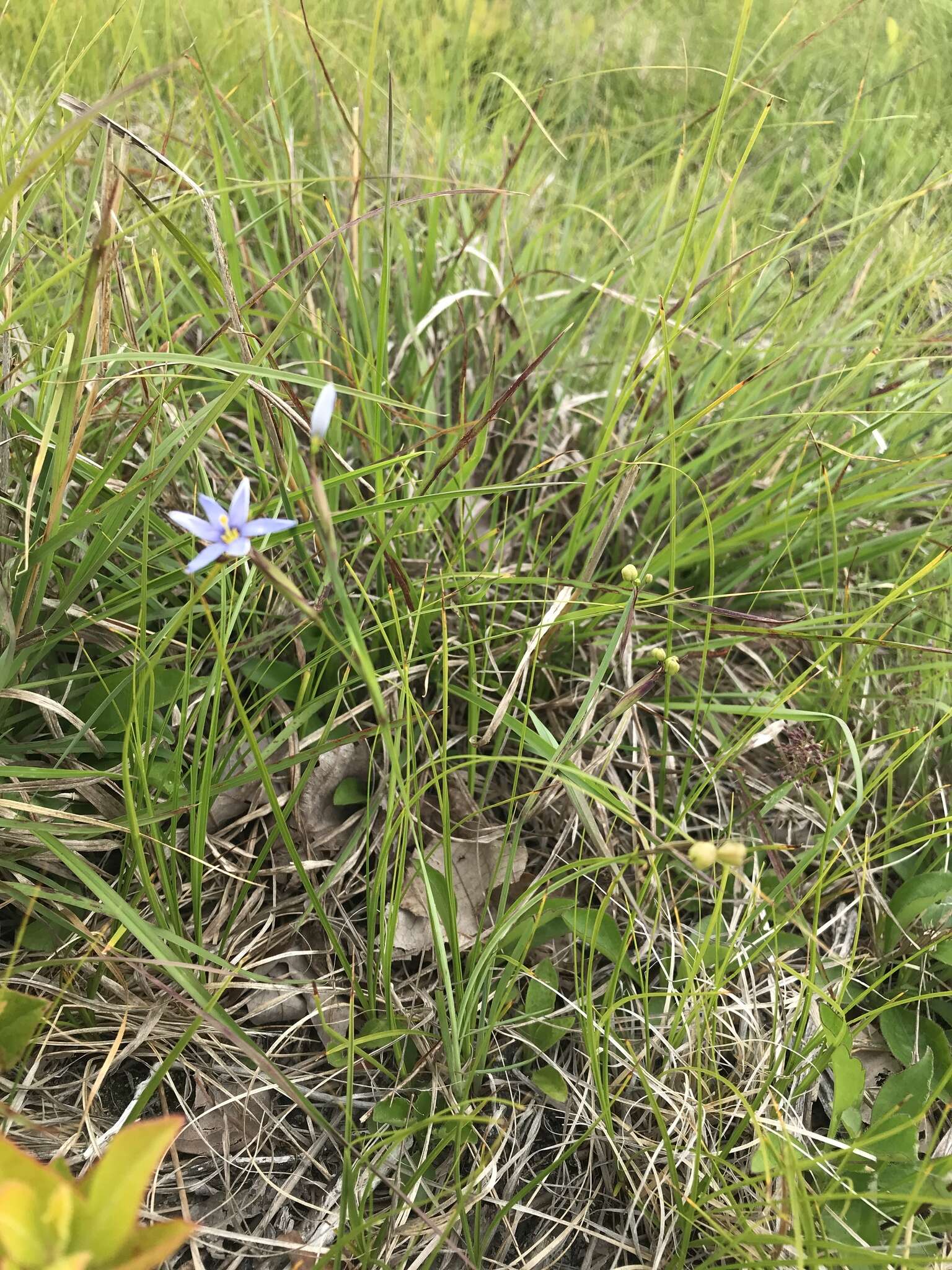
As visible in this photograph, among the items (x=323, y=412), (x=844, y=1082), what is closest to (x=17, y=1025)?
(x=323, y=412)

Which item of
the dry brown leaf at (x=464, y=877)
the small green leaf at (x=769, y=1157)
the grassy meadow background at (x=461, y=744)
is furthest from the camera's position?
the dry brown leaf at (x=464, y=877)

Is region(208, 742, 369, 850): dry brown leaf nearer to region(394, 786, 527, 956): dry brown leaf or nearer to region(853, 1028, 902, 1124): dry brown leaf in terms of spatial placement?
region(394, 786, 527, 956): dry brown leaf

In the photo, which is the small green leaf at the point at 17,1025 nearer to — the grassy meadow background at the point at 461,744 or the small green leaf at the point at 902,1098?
the grassy meadow background at the point at 461,744

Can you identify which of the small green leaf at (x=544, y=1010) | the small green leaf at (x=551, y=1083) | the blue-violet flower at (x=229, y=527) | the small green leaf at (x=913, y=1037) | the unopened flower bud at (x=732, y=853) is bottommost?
the small green leaf at (x=551, y=1083)

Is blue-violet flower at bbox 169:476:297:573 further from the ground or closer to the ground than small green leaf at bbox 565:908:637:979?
further from the ground

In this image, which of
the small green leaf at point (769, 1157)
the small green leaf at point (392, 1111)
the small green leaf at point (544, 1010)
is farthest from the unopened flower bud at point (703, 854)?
the small green leaf at point (392, 1111)

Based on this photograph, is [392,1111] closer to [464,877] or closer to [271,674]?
[464,877]

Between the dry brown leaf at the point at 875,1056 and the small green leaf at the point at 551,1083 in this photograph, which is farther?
the dry brown leaf at the point at 875,1056

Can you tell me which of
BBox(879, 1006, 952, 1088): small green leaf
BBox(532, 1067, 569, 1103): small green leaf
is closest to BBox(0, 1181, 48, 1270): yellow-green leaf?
BBox(532, 1067, 569, 1103): small green leaf
